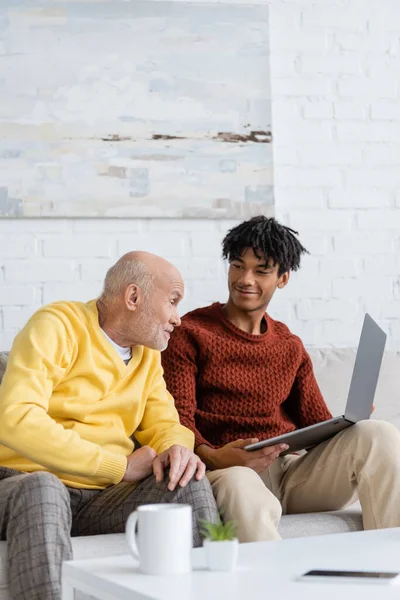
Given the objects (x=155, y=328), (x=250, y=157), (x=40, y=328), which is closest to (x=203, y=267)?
(x=250, y=157)

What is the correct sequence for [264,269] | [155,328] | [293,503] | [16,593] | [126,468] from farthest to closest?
[264,269], [293,503], [155,328], [126,468], [16,593]

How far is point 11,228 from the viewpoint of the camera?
297 centimetres

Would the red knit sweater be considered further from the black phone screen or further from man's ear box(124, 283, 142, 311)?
the black phone screen

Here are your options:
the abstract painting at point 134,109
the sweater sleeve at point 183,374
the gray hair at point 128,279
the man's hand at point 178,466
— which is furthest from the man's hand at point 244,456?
the abstract painting at point 134,109

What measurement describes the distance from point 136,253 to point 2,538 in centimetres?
77

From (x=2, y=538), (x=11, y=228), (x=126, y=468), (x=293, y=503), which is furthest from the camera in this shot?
(x=11, y=228)

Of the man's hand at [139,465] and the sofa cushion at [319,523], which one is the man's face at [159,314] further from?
the sofa cushion at [319,523]

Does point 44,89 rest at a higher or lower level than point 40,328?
higher

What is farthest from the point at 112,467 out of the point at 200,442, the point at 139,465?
Result: the point at 200,442

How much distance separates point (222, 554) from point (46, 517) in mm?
456

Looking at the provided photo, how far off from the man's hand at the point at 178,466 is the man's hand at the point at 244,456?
221 mm

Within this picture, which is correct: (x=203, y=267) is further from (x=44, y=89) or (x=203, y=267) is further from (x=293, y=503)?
(x=293, y=503)

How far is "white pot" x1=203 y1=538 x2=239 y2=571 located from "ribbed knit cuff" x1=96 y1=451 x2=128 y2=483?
2.19ft

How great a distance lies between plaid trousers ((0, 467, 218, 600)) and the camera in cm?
167
